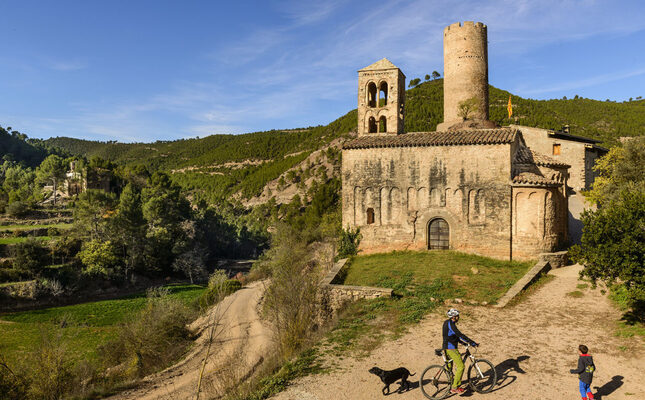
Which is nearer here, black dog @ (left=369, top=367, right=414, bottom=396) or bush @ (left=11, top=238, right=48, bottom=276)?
black dog @ (left=369, top=367, right=414, bottom=396)

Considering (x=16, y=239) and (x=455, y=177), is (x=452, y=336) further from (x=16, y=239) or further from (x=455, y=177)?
(x=16, y=239)

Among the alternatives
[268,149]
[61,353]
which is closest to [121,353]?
[61,353]

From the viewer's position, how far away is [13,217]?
49.3 meters

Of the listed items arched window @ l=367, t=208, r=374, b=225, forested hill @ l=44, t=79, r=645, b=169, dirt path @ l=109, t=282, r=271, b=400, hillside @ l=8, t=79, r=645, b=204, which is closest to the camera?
dirt path @ l=109, t=282, r=271, b=400

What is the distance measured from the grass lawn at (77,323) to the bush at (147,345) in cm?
169

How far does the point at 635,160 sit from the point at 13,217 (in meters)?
62.6

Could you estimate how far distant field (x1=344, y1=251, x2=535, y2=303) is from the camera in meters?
15.4

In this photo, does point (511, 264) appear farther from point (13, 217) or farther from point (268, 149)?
point (268, 149)

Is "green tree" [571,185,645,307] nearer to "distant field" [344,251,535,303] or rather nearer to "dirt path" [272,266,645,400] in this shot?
"dirt path" [272,266,645,400]

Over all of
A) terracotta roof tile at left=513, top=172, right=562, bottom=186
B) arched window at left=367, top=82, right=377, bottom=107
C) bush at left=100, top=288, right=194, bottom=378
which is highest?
arched window at left=367, top=82, right=377, bottom=107

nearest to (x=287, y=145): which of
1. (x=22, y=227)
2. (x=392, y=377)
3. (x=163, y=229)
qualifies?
Result: (x=163, y=229)

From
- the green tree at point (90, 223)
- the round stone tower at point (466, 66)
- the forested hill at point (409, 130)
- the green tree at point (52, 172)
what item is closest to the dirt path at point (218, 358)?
the round stone tower at point (466, 66)

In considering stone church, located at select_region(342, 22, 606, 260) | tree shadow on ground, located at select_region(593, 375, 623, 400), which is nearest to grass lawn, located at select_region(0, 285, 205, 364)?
stone church, located at select_region(342, 22, 606, 260)

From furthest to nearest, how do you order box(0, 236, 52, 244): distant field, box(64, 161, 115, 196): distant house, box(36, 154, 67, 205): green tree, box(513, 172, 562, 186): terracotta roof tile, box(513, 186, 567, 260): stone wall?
box(36, 154, 67, 205): green tree, box(64, 161, 115, 196): distant house, box(0, 236, 52, 244): distant field, box(513, 186, 567, 260): stone wall, box(513, 172, 562, 186): terracotta roof tile
